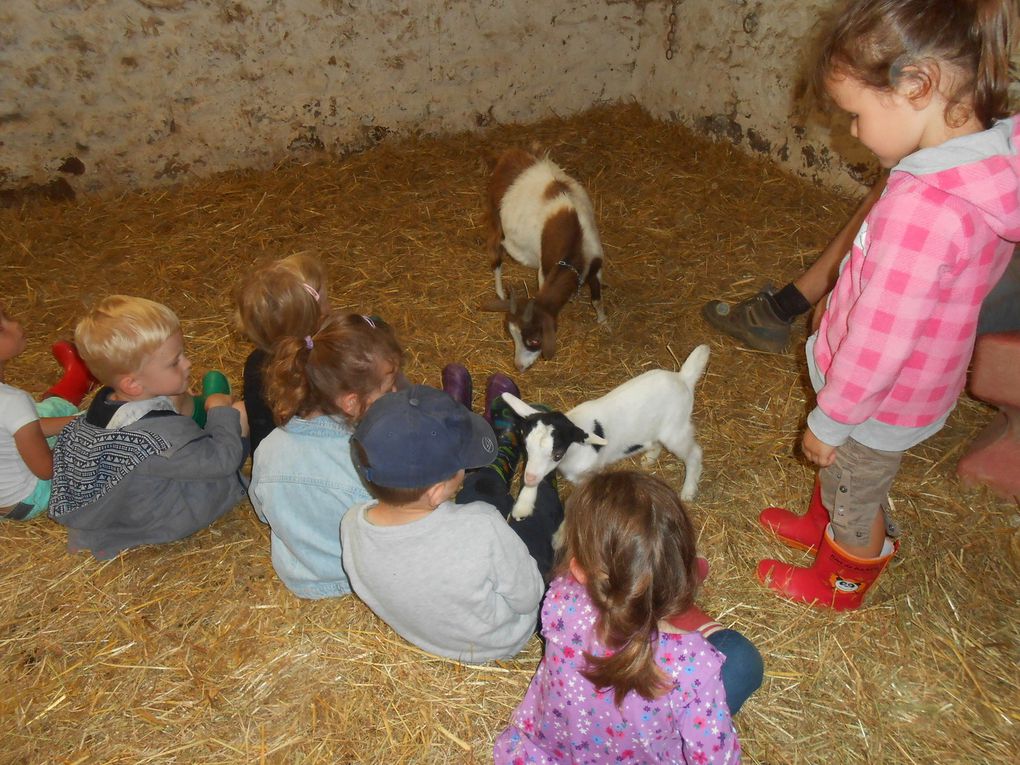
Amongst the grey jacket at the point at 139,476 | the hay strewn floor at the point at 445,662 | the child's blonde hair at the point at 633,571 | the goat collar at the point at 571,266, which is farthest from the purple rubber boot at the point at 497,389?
the child's blonde hair at the point at 633,571

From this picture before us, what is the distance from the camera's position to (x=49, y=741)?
250 cm

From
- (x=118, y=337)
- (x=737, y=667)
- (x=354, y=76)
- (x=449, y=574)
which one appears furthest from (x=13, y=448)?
(x=354, y=76)

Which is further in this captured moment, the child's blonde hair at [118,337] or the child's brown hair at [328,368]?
the child's blonde hair at [118,337]

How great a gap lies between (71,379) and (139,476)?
1.41 m

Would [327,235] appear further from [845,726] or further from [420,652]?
[845,726]

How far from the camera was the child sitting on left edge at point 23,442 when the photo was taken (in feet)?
9.14

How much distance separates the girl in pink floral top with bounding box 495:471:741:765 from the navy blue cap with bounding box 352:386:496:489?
392 mm

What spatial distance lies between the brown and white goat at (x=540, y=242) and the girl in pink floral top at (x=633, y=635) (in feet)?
7.28

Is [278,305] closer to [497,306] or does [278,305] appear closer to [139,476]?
[139,476]

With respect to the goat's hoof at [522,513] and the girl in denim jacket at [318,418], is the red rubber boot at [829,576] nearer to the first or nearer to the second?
the goat's hoof at [522,513]

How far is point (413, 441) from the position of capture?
76.8 inches

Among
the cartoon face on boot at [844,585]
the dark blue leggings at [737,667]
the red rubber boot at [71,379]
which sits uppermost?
the red rubber boot at [71,379]

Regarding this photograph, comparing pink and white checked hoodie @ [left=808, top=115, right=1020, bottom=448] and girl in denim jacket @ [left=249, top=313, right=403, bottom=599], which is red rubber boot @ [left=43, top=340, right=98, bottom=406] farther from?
pink and white checked hoodie @ [left=808, top=115, right=1020, bottom=448]

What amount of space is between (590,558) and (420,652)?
1244mm
